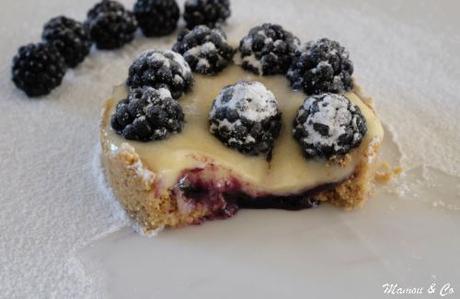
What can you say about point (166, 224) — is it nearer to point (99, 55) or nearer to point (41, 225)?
point (41, 225)

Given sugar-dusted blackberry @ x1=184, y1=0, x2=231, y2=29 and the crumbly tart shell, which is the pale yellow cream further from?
sugar-dusted blackberry @ x1=184, y1=0, x2=231, y2=29

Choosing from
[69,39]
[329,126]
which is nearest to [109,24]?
[69,39]

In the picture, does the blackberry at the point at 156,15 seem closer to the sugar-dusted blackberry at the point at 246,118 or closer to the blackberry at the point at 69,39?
the blackberry at the point at 69,39

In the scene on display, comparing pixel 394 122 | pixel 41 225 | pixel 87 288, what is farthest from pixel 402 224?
pixel 41 225

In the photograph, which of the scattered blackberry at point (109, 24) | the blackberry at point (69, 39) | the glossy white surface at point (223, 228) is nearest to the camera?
the glossy white surface at point (223, 228)

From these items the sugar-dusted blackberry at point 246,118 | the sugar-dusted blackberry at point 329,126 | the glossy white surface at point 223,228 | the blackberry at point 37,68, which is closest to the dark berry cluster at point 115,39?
the blackberry at point 37,68
